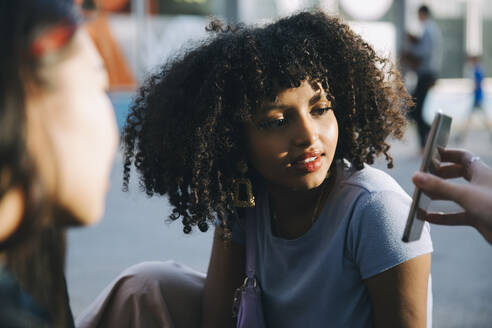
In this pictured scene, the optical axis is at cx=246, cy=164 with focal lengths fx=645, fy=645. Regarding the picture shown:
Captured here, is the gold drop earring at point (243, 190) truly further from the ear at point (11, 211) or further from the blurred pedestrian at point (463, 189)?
the ear at point (11, 211)

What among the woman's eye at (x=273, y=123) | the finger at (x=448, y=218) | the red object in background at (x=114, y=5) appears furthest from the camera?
the red object in background at (x=114, y=5)

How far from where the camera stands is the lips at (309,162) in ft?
6.45

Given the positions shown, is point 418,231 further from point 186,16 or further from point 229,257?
point 186,16

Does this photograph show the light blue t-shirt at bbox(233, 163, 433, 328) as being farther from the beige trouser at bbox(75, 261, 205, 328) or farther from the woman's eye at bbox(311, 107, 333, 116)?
the beige trouser at bbox(75, 261, 205, 328)

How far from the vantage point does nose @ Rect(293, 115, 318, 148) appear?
1.96 m

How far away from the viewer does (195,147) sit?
2.18 metres

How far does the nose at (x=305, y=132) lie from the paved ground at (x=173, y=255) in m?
1.30

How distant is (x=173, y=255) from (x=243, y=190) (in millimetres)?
2438

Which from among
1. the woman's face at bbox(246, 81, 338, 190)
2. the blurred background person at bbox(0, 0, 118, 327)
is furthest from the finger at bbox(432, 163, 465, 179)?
the blurred background person at bbox(0, 0, 118, 327)

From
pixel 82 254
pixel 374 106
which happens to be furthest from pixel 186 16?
pixel 374 106

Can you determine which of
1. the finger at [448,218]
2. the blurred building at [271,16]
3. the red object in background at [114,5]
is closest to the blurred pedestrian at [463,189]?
the finger at [448,218]

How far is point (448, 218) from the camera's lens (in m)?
1.80

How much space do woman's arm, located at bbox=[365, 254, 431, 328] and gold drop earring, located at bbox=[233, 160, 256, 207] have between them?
530 mm

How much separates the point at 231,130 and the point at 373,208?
0.57 m
